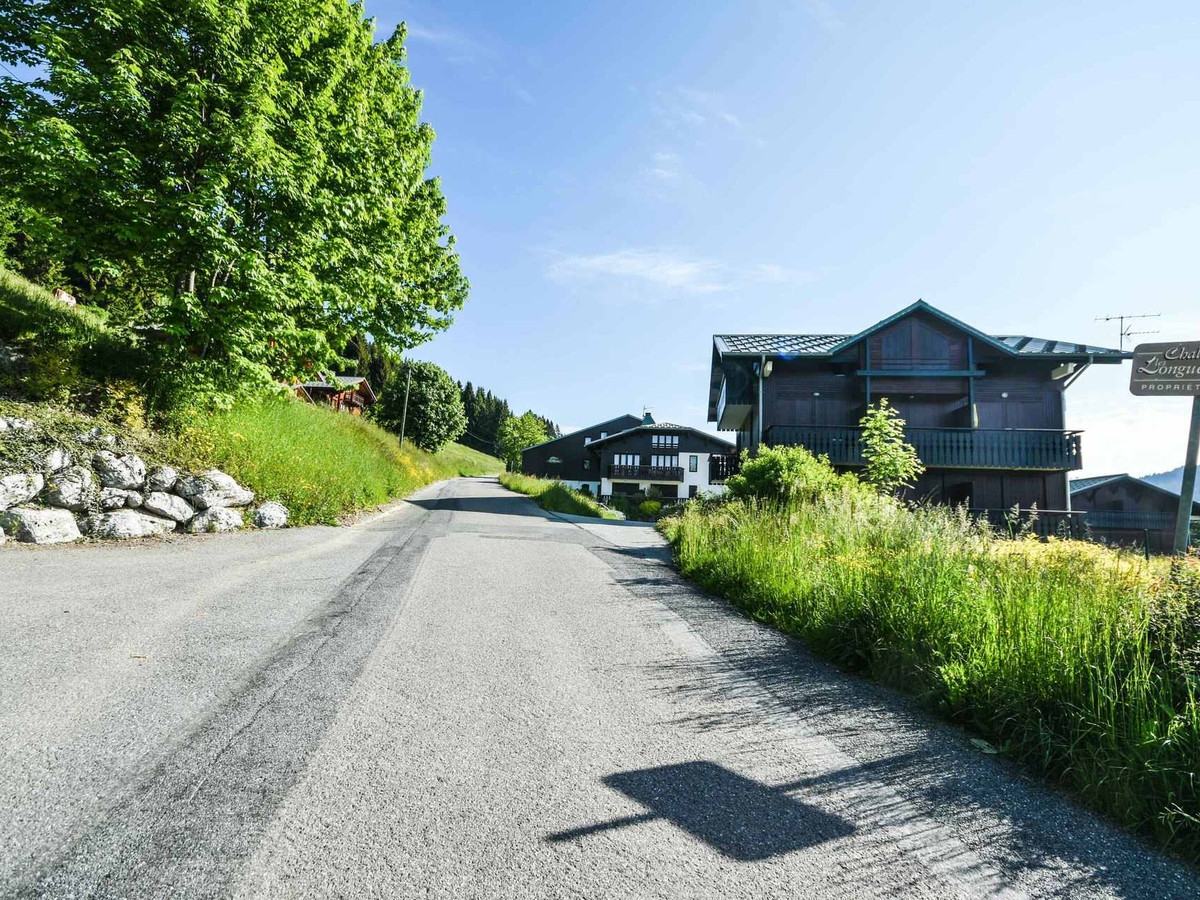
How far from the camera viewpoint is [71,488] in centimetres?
710

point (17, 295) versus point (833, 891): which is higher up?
point (17, 295)

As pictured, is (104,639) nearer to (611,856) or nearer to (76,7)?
(611,856)

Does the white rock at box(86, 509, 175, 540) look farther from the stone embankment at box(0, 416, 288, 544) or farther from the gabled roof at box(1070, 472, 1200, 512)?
the gabled roof at box(1070, 472, 1200, 512)

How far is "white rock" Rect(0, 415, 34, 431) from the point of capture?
7052mm

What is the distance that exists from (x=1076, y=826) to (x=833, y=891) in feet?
4.38

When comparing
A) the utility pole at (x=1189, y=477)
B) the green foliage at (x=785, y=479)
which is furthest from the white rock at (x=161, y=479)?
the utility pole at (x=1189, y=477)

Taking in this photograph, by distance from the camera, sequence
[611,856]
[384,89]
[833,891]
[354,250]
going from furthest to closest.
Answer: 1. [384,89]
2. [354,250]
3. [611,856]
4. [833,891]

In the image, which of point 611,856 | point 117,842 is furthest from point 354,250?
point 611,856

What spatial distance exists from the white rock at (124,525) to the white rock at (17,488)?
2.25ft

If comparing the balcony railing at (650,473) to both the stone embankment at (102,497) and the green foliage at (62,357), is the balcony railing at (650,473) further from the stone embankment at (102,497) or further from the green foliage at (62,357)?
the stone embankment at (102,497)

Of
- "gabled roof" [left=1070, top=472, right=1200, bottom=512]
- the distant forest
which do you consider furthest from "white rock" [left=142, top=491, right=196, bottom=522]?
the distant forest

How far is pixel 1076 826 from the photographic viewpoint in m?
2.23

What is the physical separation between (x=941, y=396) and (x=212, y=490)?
2198cm

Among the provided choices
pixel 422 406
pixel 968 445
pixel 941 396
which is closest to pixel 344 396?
pixel 422 406
